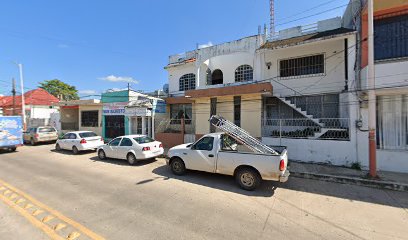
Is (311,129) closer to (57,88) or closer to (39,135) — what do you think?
(39,135)

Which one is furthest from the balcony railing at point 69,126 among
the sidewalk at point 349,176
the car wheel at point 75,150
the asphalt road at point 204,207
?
the sidewalk at point 349,176

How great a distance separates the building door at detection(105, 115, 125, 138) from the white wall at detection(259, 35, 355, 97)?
1206cm

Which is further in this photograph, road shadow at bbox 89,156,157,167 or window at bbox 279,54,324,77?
window at bbox 279,54,324,77

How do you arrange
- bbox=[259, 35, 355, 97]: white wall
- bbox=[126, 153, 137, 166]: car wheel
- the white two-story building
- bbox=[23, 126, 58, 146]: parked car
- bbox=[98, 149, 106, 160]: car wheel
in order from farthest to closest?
bbox=[23, 126, 58, 146]: parked car < bbox=[259, 35, 355, 97]: white wall < bbox=[98, 149, 106, 160]: car wheel < bbox=[126, 153, 137, 166]: car wheel < the white two-story building

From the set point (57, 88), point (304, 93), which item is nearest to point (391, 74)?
point (304, 93)

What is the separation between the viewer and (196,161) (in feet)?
22.7

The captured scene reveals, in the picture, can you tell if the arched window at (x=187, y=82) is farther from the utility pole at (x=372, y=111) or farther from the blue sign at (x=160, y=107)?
the utility pole at (x=372, y=111)

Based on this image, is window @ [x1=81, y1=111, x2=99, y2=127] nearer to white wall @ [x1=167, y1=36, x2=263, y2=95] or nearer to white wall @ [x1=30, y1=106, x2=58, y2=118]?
white wall @ [x1=167, y1=36, x2=263, y2=95]

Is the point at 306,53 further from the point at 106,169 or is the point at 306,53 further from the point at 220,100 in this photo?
the point at 106,169

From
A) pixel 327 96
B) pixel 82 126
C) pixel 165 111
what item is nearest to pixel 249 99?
pixel 327 96

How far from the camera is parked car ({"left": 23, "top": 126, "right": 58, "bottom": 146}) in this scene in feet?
50.7

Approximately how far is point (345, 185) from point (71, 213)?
8.35 metres

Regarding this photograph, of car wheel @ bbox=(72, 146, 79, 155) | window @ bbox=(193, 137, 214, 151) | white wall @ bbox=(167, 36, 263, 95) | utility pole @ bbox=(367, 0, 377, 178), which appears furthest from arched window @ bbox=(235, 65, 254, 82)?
car wheel @ bbox=(72, 146, 79, 155)

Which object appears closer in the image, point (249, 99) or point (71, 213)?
point (71, 213)
